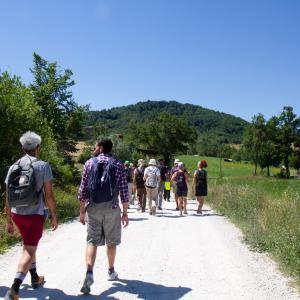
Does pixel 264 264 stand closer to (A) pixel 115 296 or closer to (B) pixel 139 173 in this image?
(A) pixel 115 296

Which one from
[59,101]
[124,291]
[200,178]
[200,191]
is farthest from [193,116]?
[124,291]

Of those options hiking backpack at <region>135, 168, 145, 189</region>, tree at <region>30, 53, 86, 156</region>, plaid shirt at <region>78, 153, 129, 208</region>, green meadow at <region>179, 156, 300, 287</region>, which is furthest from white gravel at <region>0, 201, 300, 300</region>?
tree at <region>30, 53, 86, 156</region>

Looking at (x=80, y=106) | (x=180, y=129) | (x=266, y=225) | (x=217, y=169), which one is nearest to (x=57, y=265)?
(x=266, y=225)

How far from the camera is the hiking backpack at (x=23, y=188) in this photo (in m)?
5.10

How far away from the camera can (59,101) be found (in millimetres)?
30953

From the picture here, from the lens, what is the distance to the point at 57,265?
275 inches

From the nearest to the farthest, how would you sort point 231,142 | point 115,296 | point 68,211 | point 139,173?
1. point 115,296
2. point 68,211
3. point 139,173
4. point 231,142

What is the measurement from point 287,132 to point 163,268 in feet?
259

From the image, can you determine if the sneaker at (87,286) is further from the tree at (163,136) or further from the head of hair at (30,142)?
the tree at (163,136)

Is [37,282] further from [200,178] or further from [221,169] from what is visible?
[221,169]

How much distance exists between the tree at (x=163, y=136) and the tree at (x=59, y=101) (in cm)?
A: 4781

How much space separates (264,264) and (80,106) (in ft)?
87.8

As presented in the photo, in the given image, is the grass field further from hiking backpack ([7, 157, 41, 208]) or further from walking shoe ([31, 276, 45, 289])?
hiking backpack ([7, 157, 41, 208])

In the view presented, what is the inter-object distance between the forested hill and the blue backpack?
14671cm
